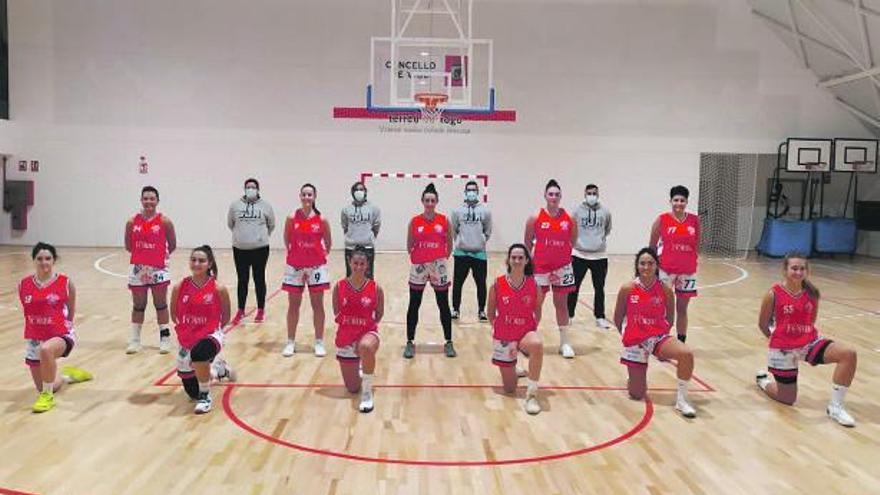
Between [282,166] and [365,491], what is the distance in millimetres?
14750

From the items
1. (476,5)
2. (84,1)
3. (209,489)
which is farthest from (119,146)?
(209,489)

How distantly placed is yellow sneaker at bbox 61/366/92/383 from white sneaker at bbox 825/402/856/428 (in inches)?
244

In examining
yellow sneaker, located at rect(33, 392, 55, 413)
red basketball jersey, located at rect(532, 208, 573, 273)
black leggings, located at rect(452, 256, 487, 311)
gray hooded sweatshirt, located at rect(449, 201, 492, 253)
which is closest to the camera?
yellow sneaker, located at rect(33, 392, 55, 413)

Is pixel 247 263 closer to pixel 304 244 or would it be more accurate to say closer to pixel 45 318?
pixel 304 244

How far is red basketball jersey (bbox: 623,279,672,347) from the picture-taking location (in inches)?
227

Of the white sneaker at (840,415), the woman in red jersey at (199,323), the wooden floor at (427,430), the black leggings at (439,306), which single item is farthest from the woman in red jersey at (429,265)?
the white sneaker at (840,415)

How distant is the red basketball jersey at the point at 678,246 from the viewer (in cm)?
741

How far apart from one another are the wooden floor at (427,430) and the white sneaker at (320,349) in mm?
189

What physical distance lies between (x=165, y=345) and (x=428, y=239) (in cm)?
296

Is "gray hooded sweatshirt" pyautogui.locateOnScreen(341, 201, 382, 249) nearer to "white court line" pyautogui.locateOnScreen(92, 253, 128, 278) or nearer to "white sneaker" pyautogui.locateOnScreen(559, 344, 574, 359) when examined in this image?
"white sneaker" pyautogui.locateOnScreen(559, 344, 574, 359)

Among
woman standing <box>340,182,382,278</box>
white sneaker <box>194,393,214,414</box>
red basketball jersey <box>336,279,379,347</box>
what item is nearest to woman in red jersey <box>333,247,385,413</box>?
red basketball jersey <box>336,279,379,347</box>

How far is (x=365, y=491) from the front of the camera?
4066 millimetres

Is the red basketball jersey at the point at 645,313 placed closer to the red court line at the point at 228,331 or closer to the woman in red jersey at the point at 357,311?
the woman in red jersey at the point at 357,311

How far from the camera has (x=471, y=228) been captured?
8.52 metres
